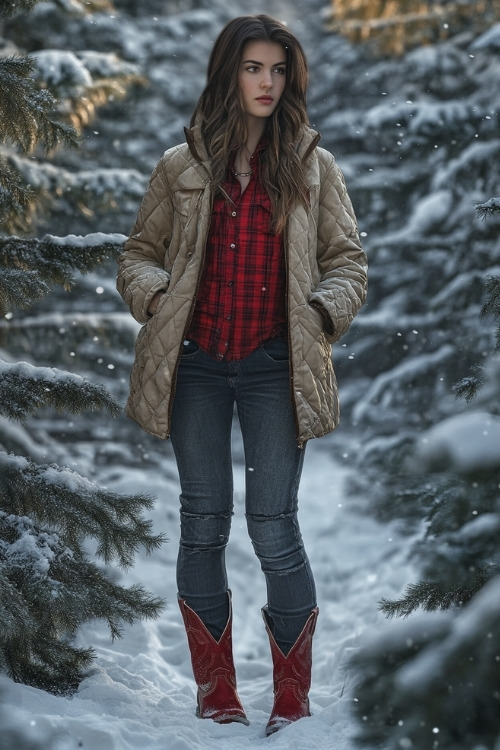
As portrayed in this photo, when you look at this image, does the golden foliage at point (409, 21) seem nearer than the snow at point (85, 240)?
No

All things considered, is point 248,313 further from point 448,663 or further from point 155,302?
point 448,663

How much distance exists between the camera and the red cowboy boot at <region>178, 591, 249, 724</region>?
376 cm

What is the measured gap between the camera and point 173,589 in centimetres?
664

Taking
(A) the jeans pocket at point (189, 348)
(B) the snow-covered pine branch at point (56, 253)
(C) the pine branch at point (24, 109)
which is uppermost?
(C) the pine branch at point (24, 109)

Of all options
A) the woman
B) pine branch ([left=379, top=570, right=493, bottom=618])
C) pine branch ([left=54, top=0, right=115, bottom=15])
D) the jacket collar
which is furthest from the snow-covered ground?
pine branch ([left=54, top=0, right=115, bottom=15])

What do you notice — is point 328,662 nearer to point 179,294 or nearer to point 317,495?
point 179,294

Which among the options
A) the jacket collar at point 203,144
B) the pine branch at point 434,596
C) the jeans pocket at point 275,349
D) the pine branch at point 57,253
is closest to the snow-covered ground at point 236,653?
the pine branch at point 434,596

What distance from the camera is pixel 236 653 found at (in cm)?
557

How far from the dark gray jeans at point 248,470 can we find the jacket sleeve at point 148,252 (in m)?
0.28

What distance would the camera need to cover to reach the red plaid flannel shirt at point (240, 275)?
3.58m

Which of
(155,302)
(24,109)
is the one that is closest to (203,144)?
(155,302)

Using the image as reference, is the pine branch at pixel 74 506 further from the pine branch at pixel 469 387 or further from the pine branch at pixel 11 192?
the pine branch at pixel 469 387

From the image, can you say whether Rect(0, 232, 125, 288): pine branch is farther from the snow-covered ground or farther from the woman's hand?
the snow-covered ground

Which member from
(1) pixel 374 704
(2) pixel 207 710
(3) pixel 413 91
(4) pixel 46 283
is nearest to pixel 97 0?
(3) pixel 413 91
